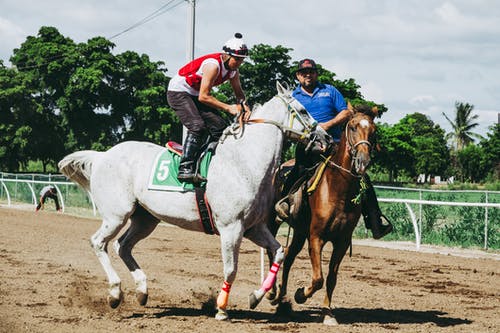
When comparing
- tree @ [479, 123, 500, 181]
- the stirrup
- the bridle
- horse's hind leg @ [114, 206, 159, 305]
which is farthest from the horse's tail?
tree @ [479, 123, 500, 181]

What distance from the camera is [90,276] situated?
10273mm

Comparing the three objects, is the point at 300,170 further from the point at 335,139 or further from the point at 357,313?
the point at 357,313

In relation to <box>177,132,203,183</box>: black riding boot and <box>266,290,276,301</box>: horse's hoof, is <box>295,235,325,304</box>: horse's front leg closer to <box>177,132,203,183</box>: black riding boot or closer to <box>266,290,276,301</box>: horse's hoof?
<box>266,290,276,301</box>: horse's hoof

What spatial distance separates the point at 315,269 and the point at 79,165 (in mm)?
3369

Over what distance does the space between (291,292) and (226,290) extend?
228cm

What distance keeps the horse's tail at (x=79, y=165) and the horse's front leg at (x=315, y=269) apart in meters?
3.02

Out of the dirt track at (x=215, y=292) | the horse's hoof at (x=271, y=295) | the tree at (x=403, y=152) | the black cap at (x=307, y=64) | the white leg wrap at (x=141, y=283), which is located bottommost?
the dirt track at (x=215, y=292)

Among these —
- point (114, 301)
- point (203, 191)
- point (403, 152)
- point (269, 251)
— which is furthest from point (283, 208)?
point (403, 152)

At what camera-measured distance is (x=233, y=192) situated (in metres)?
6.84

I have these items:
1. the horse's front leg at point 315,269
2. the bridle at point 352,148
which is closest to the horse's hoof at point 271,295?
the horse's front leg at point 315,269

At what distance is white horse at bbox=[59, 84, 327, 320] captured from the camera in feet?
22.5

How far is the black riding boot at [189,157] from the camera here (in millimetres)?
7104

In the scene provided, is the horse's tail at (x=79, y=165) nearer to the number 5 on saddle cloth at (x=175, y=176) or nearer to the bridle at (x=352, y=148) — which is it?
the number 5 on saddle cloth at (x=175, y=176)

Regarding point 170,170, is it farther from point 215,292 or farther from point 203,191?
point 215,292
